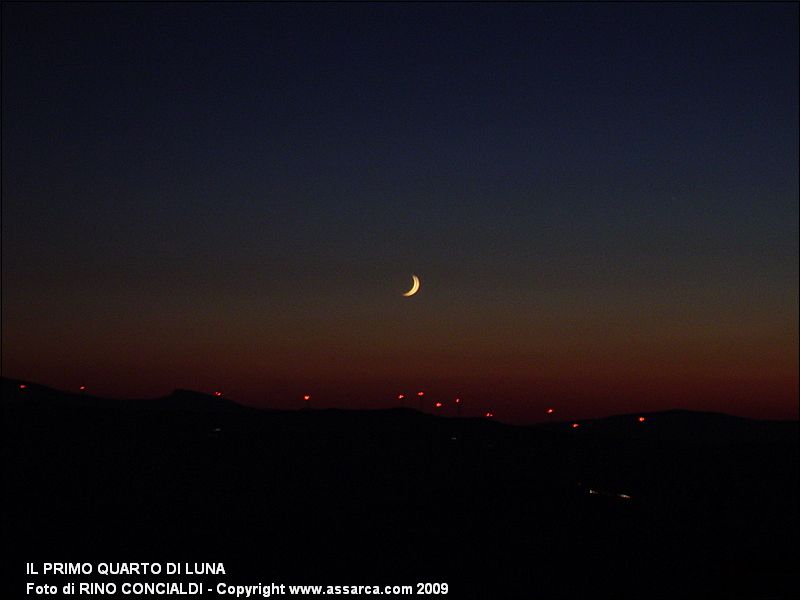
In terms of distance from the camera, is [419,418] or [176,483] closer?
[176,483]

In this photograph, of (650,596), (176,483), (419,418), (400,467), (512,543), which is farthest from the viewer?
(419,418)

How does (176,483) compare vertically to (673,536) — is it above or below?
above

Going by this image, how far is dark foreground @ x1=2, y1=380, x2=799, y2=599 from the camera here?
3058 cm

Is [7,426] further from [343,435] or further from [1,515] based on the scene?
[1,515]

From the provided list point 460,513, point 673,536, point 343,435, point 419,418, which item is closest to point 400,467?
point 343,435

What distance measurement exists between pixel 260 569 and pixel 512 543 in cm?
1128

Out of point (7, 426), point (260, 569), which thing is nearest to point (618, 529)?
point (260, 569)

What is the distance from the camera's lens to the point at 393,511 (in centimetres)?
4328

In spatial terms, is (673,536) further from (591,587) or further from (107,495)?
(107,495)

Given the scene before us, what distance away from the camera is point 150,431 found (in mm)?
78875

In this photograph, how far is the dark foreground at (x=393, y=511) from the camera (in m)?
30.6

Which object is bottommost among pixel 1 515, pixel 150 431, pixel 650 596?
pixel 650 596

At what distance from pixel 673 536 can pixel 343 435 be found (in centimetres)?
4760

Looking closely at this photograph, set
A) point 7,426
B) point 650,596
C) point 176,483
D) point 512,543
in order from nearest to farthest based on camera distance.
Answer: point 650,596 < point 512,543 < point 176,483 < point 7,426
